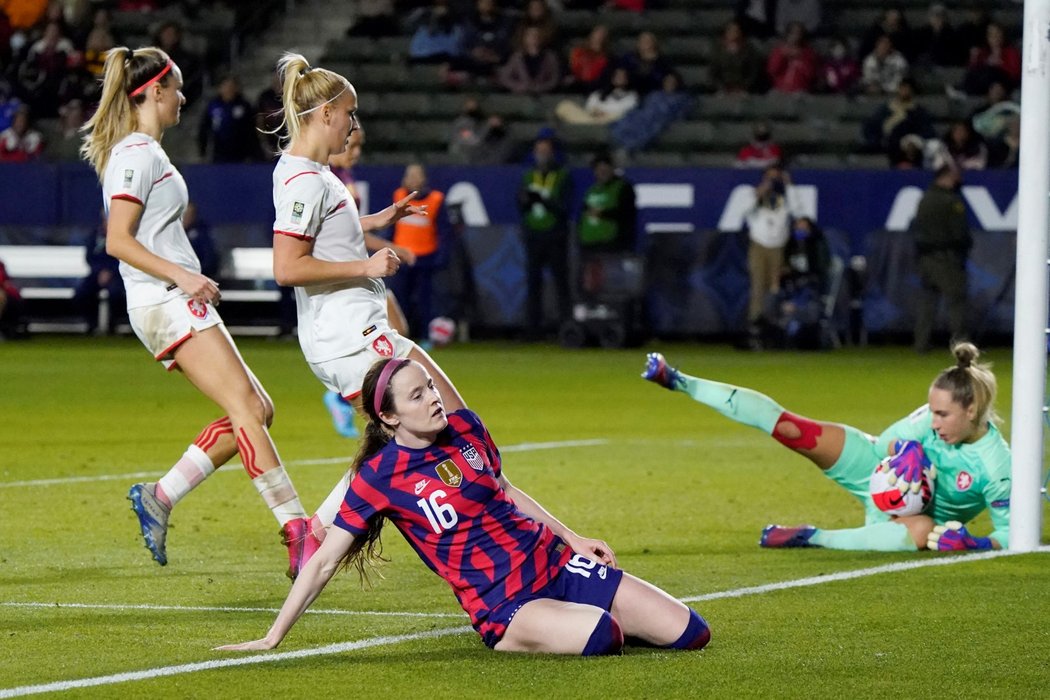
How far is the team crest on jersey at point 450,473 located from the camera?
6.45 m

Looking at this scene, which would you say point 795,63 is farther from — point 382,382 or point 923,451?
point 382,382

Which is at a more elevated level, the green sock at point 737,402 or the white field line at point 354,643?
the green sock at point 737,402

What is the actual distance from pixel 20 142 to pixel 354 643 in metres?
21.3

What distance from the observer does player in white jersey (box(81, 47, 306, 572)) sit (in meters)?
7.96

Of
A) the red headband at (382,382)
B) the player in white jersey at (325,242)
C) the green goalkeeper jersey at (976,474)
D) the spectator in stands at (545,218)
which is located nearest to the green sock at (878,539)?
the green goalkeeper jersey at (976,474)

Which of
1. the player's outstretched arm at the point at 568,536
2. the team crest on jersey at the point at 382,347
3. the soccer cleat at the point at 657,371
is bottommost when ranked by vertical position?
the player's outstretched arm at the point at 568,536

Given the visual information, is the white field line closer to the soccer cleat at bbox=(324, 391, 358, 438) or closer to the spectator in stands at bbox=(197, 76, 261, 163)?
the soccer cleat at bbox=(324, 391, 358, 438)

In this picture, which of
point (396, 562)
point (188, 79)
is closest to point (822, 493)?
point (396, 562)

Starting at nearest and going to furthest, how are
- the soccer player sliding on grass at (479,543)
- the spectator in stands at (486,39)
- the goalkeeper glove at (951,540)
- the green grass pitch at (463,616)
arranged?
the green grass pitch at (463,616) < the soccer player sliding on grass at (479,543) < the goalkeeper glove at (951,540) < the spectator in stands at (486,39)

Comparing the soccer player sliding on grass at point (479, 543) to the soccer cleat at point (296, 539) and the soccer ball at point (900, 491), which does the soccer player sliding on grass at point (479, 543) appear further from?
the soccer ball at point (900, 491)

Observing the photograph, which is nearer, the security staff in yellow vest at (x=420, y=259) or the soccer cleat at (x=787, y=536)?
the soccer cleat at (x=787, y=536)

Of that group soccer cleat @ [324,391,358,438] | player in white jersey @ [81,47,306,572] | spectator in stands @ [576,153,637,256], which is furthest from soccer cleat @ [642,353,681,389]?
spectator in stands @ [576,153,637,256]

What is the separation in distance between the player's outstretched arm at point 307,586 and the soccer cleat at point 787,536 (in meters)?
3.24

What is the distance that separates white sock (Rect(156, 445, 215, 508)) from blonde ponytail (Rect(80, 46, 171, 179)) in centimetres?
127
